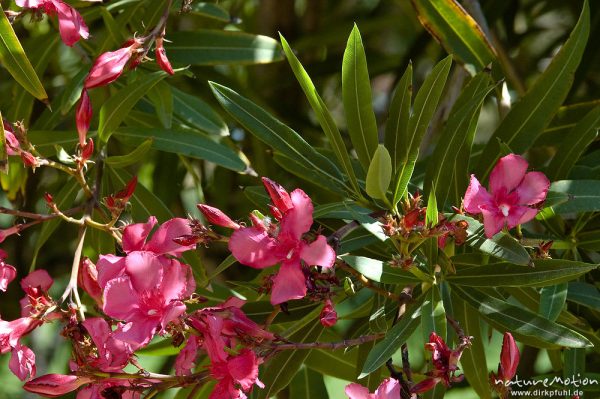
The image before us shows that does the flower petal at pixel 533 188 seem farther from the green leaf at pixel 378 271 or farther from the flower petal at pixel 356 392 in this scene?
the flower petal at pixel 356 392

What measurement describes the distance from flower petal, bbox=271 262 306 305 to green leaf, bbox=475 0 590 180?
377 millimetres

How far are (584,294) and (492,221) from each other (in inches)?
11.0

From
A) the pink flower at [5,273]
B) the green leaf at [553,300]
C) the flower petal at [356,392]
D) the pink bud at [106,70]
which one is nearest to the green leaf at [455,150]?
the green leaf at [553,300]

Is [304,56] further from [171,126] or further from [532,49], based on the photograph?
[171,126]

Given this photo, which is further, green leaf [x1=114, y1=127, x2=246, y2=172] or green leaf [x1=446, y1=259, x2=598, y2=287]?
green leaf [x1=114, y1=127, x2=246, y2=172]

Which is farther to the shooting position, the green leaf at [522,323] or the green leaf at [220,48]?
the green leaf at [220,48]

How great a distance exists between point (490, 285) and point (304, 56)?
1.26 m

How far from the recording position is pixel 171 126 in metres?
1.30

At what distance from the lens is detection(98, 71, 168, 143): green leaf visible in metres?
1.13

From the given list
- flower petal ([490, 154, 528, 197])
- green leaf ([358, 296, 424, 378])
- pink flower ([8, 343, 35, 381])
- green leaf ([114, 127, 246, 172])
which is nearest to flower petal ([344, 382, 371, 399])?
green leaf ([358, 296, 424, 378])

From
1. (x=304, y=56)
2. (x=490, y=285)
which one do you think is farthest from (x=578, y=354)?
(x=304, y=56)

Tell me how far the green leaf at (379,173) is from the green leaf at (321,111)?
0.10 metres

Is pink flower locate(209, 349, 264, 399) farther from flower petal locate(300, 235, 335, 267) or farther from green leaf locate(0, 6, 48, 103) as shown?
green leaf locate(0, 6, 48, 103)

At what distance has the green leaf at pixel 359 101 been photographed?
0.98m
